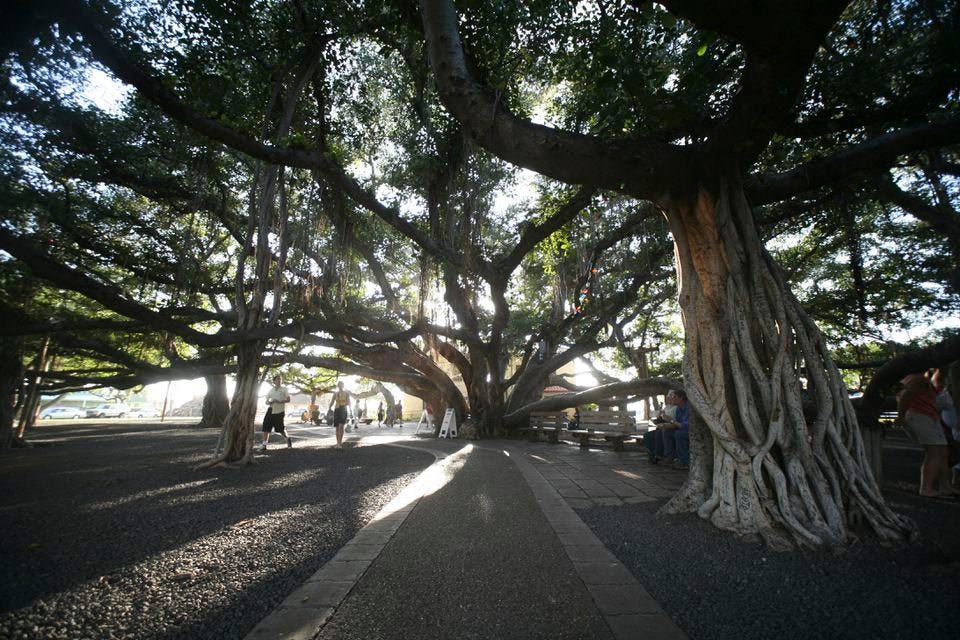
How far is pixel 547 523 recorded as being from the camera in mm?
3195

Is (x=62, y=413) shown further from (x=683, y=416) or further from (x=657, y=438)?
(x=683, y=416)

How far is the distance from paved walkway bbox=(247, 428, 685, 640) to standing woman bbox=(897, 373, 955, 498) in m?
3.31

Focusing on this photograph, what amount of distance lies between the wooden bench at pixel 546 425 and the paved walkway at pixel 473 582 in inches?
267

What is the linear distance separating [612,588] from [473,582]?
76 centimetres

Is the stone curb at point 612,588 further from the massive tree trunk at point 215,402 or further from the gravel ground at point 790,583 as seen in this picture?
the massive tree trunk at point 215,402

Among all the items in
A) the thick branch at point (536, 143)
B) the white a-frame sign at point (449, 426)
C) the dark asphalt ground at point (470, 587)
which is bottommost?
the dark asphalt ground at point (470, 587)

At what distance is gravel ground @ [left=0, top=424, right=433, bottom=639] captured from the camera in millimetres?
1777

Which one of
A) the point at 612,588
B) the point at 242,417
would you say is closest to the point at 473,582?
the point at 612,588

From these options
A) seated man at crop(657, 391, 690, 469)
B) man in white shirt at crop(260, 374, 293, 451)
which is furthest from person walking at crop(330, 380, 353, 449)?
seated man at crop(657, 391, 690, 469)

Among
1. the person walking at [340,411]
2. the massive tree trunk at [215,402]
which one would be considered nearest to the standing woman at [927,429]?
the person walking at [340,411]

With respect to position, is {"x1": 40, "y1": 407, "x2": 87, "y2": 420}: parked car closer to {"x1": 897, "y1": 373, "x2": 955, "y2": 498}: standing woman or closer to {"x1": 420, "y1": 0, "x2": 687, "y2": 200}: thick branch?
{"x1": 420, "y1": 0, "x2": 687, "y2": 200}: thick branch

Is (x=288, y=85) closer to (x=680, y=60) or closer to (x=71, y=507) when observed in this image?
(x=680, y=60)

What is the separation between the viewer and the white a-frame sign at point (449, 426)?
12.7 m

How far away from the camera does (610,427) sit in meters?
8.88
